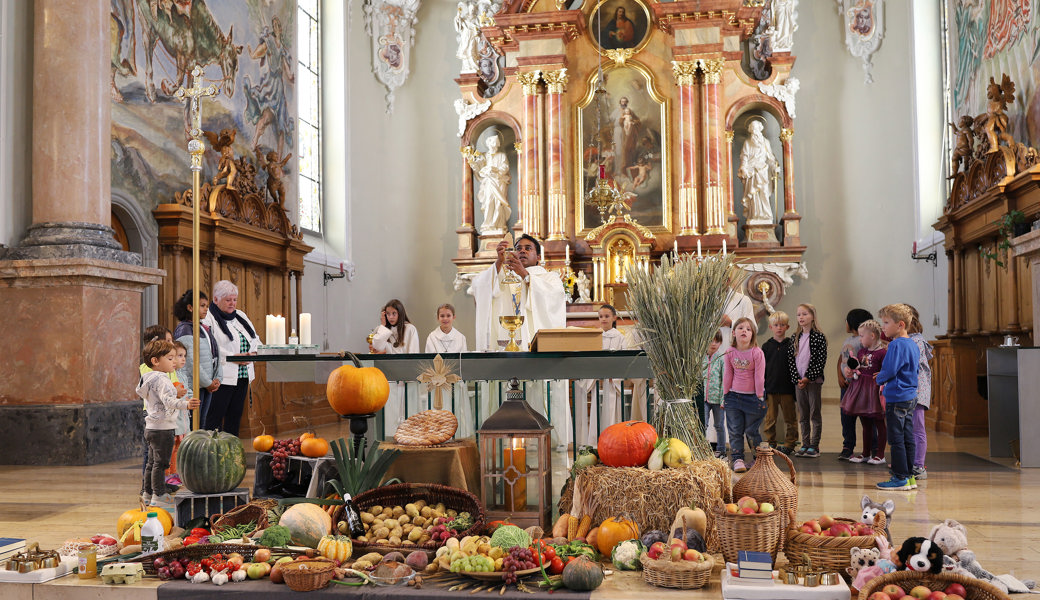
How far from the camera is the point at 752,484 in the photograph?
3.75m

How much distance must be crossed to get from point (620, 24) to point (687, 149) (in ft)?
8.12

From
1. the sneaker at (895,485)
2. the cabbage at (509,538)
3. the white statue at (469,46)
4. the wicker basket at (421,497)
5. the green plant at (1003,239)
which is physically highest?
the white statue at (469,46)

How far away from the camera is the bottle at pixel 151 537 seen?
378 cm

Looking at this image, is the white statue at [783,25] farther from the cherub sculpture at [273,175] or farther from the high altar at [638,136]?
the cherub sculpture at [273,175]

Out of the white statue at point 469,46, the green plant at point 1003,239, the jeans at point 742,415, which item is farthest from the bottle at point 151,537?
the white statue at point 469,46

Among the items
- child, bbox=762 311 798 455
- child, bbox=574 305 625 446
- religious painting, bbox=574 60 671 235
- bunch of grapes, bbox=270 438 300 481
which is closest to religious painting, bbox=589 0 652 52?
religious painting, bbox=574 60 671 235

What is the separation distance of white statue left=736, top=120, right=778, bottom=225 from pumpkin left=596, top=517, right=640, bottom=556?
11.1 meters

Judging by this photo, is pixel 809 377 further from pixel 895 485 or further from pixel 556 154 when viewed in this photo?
pixel 556 154

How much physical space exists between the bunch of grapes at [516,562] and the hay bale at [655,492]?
0.62 metres

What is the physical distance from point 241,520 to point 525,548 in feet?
4.85

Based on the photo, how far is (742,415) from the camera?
708 centimetres

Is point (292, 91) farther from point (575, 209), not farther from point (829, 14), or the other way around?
point (829, 14)

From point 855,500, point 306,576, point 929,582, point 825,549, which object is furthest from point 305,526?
point 855,500

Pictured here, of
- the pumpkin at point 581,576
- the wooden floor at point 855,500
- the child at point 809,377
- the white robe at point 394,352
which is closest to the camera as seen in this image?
the pumpkin at point 581,576
